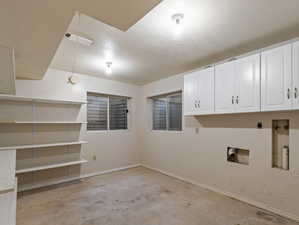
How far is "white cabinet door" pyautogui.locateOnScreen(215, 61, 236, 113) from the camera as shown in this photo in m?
2.70

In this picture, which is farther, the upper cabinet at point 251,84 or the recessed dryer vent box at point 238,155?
the recessed dryer vent box at point 238,155

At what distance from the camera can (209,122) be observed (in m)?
3.38

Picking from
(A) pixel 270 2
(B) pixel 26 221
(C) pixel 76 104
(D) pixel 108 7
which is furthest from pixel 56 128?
(A) pixel 270 2

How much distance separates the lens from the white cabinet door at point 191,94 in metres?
3.27

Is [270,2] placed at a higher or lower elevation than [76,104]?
higher

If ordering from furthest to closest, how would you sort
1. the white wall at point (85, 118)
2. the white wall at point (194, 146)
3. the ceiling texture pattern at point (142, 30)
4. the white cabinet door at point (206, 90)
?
1. the white wall at point (85, 118)
2. the white cabinet door at point (206, 90)
3. the white wall at point (194, 146)
4. the ceiling texture pattern at point (142, 30)

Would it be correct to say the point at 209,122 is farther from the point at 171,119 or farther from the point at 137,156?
the point at 137,156

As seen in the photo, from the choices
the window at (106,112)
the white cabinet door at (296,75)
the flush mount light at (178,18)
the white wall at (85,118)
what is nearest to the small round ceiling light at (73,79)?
the white wall at (85,118)

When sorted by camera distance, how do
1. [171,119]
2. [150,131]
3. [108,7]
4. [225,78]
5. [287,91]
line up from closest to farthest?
[108,7] → [287,91] → [225,78] → [171,119] → [150,131]

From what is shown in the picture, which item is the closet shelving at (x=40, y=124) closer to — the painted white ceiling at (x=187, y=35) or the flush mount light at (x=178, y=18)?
the painted white ceiling at (x=187, y=35)

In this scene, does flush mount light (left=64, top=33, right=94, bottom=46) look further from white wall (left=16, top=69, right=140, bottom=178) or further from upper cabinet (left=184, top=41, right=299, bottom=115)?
upper cabinet (left=184, top=41, right=299, bottom=115)

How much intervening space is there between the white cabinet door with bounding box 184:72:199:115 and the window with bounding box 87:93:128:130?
222 cm

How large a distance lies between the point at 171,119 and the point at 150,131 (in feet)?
2.58

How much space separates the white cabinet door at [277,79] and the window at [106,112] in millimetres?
3564
